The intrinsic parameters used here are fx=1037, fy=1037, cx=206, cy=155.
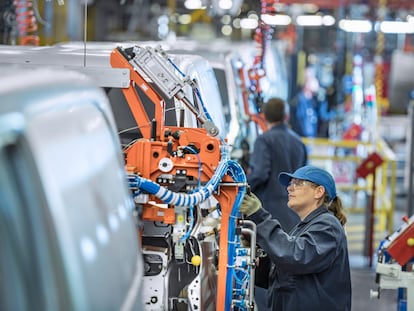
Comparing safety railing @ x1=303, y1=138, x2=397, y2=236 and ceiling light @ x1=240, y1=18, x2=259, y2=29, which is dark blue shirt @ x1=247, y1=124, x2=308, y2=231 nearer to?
safety railing @ x1=303, y1=138, x2=397, y2=236

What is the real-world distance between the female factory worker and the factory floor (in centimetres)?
385

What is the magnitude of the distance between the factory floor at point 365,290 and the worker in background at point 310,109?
928 cm

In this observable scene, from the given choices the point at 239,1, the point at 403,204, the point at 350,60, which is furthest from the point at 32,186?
the point at 350,60

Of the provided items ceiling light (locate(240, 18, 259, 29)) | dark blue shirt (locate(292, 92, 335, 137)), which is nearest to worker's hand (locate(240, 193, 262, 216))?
ceiling light (locate(240, 18, 259, 29))

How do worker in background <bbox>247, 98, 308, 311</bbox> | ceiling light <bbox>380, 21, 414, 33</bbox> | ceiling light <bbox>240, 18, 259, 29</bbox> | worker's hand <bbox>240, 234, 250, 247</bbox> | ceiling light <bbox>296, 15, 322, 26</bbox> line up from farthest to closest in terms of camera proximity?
1. ceiling light <bbox>380, 21, 414, 33</bbox>
2. ceiling light <bbox>296, 15, 322, 26</bbox>
3. ceiling light <bbox>240, 18, 259, 29</bbox>
4. worker in background <bbox>247, 98, 308, 311</bbox>
5. worker's hand <bbox>240, 234, 250, 247</bbox>

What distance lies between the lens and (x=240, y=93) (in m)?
11.1

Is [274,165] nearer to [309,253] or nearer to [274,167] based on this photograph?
[274,167]

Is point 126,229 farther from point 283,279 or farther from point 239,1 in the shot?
point 239,1

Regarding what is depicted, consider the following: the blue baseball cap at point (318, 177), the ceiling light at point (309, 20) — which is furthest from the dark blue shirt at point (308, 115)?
the blue baseball cap at point (318, 177)

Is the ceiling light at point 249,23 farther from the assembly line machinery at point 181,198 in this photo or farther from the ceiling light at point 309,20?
the assembly line machinery at point 181,198

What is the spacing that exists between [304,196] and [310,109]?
743 inches

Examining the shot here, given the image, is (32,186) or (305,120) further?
(305,120)

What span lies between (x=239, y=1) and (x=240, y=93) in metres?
6.02

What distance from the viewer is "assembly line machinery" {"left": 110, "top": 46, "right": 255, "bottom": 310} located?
5398mm
